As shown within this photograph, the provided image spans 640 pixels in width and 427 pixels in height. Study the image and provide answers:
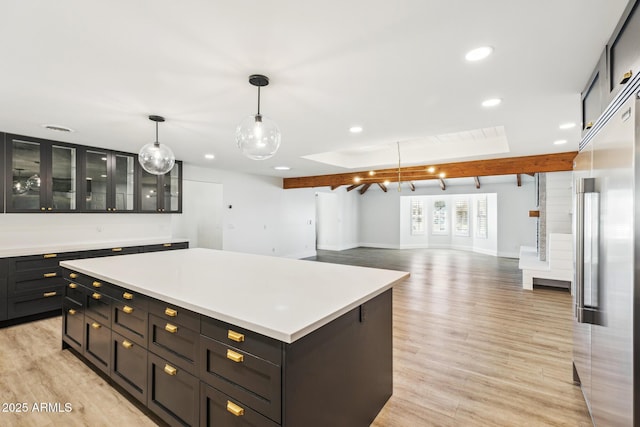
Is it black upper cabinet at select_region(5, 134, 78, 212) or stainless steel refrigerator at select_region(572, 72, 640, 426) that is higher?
black upper cabinet at select_region(5, 134, 78, 212)

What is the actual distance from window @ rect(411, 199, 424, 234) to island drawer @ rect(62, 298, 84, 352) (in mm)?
10931

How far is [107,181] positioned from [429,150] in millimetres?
5478

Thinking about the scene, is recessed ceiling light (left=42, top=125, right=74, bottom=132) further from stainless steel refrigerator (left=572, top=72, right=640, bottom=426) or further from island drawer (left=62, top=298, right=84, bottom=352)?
stainless steel refrigerator (left=572, top=72, right=640, bottom=426)

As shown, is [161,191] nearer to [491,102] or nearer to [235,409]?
[235,409]

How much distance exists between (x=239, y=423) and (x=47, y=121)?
373 cm

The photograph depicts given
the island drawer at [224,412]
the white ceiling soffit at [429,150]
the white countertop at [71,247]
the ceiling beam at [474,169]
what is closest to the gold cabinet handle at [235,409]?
the island drawer at [224,412]

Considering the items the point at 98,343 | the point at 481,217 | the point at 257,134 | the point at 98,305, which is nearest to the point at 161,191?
the point at 98,305

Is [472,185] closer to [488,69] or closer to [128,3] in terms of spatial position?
[488,69]

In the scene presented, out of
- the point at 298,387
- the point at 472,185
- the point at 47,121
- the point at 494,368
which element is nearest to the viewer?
the point at 298,387

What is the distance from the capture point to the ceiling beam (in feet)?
16.1

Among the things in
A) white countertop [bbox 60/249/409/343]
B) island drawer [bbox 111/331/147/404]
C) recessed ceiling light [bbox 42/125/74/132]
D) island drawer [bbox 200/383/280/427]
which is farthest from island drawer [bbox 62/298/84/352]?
recessed ceiling light [bbox 42/125/74/132]

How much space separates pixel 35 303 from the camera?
12.1 feet

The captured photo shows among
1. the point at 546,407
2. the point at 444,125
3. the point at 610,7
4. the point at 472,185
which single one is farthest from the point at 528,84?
the point at 472,185

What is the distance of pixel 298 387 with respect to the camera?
1.31m
